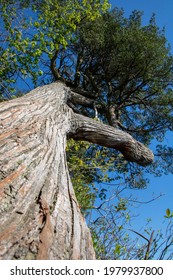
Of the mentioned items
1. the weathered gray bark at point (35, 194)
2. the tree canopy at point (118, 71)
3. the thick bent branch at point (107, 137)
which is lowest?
the weathered gray bark at point (35, 194)

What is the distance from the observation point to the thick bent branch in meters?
5.04

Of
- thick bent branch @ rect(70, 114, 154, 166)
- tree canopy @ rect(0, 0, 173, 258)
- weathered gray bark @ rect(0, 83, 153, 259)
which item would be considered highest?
tree canopy @ rect(0, 0, 173, 258)

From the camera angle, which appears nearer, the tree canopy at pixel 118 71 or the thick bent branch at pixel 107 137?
the thick bent branch at pixel 107 137

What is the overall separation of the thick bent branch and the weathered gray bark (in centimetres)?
128

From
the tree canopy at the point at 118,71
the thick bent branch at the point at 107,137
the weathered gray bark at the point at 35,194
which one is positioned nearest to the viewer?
the weathered gray bark at the point at 35,194

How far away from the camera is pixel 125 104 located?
40.4ft

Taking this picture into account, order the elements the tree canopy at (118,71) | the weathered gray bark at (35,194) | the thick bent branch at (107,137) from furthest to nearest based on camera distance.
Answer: the tree canopy at (118,71)
the thick bent branch at (107,137)
the weathered gray bark at (35,194)

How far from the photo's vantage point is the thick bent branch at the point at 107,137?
5039mm

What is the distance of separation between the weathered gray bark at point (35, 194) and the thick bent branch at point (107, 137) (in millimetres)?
1283

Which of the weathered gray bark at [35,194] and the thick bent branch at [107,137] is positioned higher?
the thick bent branch at [107,137]

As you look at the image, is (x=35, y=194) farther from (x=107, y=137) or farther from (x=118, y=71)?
(x=118, y=71)

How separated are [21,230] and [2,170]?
1.95 ft
